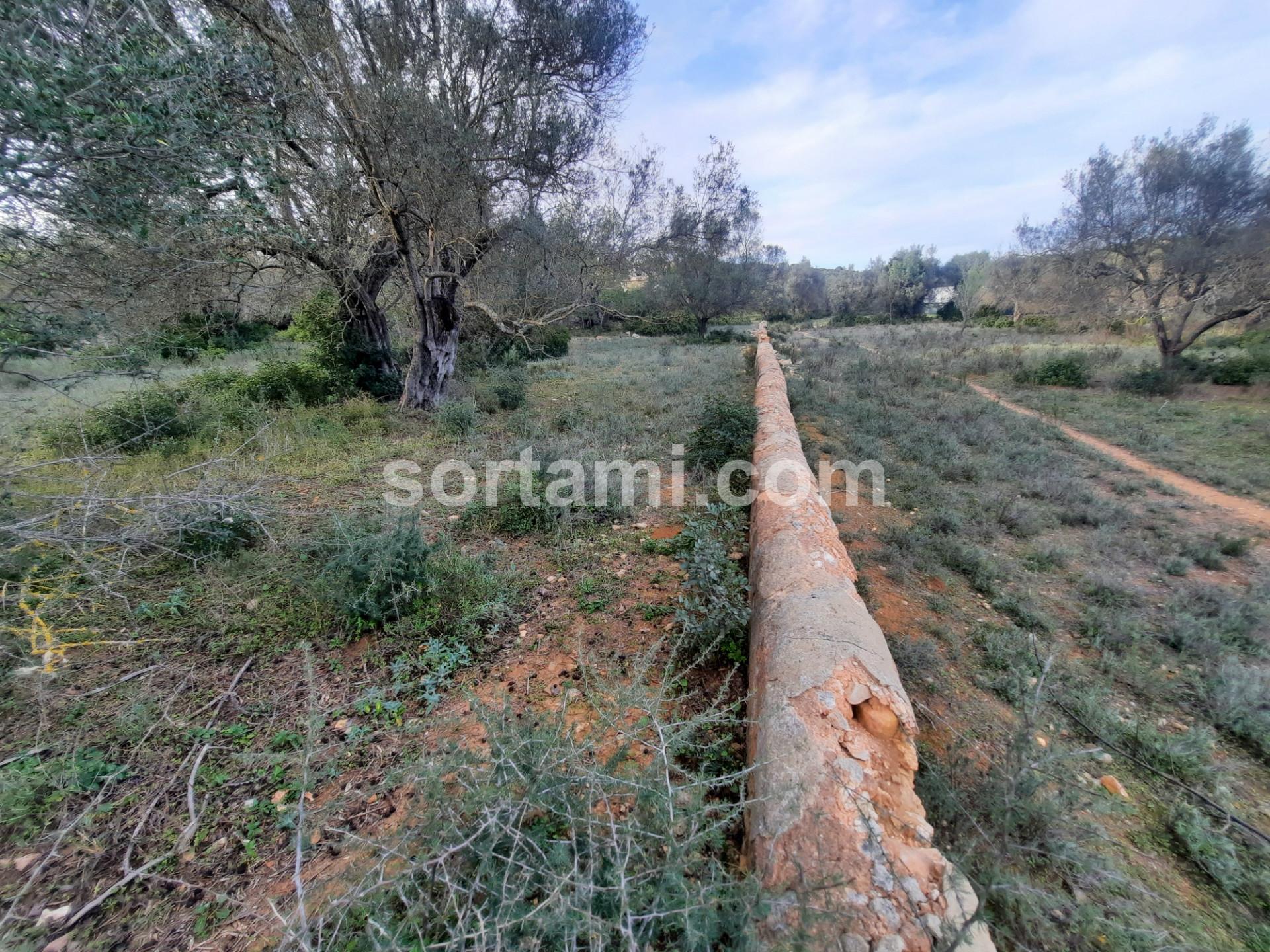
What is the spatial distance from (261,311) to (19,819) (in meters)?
7.58

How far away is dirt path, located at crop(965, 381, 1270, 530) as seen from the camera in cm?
477

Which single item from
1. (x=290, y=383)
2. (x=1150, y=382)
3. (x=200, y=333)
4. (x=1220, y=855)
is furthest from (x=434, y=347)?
(x=1150, y=382)

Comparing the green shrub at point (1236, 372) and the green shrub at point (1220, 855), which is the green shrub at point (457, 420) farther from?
the green shrub at point (1236, 372)

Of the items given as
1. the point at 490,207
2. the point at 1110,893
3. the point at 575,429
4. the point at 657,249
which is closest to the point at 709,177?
the point at 657,249

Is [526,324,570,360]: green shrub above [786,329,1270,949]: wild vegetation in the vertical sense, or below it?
above

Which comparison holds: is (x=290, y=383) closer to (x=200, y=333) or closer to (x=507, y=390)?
(x=200, y=333)

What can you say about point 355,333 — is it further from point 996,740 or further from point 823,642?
point 996,740

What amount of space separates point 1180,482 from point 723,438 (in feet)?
18.5

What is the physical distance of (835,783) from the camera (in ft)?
5.44

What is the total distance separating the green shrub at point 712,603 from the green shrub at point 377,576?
174 cm

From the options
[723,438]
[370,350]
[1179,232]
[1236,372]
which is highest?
[1179,232]

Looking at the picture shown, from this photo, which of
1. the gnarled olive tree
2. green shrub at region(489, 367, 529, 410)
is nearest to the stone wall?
the gnarled olive tree

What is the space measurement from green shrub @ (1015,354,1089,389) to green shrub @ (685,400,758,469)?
32.4ft

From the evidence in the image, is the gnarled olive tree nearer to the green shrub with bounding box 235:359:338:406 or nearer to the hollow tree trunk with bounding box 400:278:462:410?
the hollow tree trunk with bounding box 400:278:462:410
